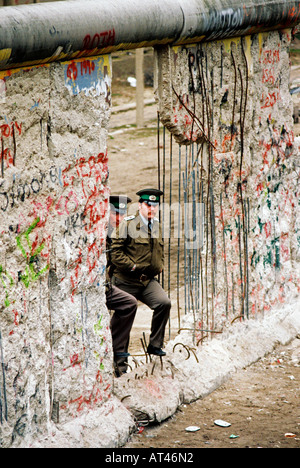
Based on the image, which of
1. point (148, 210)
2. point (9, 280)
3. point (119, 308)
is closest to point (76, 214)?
point (9, 280)

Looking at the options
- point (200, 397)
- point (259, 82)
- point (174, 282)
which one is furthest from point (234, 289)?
point (174, 282)

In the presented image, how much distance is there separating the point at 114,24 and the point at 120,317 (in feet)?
6.83

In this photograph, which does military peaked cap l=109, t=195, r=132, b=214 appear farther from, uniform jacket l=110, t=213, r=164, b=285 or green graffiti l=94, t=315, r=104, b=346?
green graffiti l=94, t=315, r=104, b=346

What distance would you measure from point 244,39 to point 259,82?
425 mm

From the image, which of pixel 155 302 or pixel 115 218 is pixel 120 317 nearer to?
pixel 155 302

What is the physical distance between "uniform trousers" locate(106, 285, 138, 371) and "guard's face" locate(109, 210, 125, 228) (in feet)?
1.50

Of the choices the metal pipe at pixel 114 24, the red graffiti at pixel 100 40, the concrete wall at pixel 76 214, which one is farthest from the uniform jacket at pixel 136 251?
the red graffiti at pixel 100 40

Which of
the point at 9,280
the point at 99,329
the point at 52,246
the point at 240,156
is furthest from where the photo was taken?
the point at 240,156

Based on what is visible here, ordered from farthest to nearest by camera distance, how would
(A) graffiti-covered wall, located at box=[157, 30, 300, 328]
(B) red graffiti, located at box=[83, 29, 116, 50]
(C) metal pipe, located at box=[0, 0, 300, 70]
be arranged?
(A) graffiti-covered wall, located at box=[157, 30, 300, 328]
(B) red graffiti, located at box=[83, 29, 116, 50]
(C) metal pipe, located at box=[0, 0, 300, 70]

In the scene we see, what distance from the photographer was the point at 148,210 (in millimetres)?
6070

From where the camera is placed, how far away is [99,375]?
17.5 ft

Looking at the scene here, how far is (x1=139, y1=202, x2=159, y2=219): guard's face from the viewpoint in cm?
606

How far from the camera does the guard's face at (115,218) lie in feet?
18.9

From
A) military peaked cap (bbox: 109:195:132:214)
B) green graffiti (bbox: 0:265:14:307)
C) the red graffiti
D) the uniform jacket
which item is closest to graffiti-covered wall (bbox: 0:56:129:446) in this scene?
green graffiti (bbox: 0:265:14:307)
